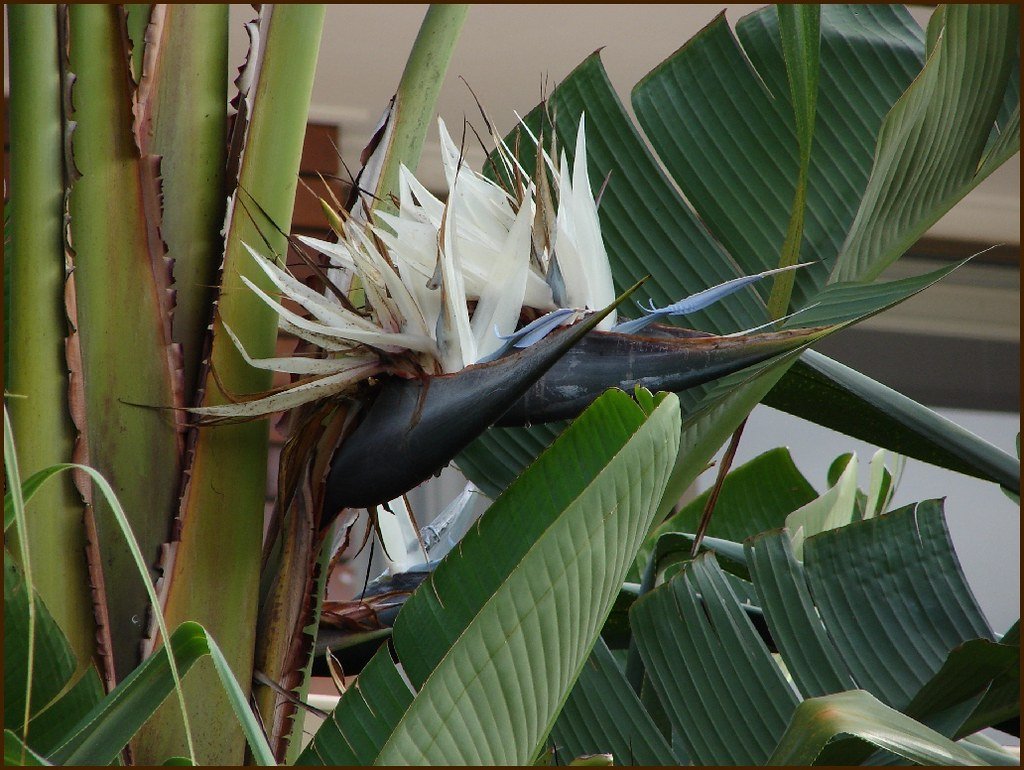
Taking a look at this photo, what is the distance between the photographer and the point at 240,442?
0.34 m

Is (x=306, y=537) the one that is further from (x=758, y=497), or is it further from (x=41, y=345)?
(x=758, y=497)

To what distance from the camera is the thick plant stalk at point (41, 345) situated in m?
0.32

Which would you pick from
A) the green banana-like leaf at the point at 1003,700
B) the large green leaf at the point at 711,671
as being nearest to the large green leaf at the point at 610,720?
the large green leaf at the point at 711,671

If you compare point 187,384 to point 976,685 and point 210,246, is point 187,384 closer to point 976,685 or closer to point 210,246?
point 210,246

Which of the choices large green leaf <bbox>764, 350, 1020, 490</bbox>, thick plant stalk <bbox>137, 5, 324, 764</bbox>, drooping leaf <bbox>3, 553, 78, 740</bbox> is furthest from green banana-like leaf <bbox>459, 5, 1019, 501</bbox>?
drooping leaf <bbox>3, 553, 78, 740</bbox>

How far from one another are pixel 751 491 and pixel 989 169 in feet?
0.89

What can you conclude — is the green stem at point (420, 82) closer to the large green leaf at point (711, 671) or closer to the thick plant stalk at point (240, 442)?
the thick plant stalk at point (240, 442)

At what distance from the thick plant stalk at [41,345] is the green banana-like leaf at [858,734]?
0.21 m

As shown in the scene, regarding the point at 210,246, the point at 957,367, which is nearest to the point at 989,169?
the point at 210,246

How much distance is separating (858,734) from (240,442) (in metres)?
0.21

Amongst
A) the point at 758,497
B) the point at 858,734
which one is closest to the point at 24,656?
the point at 858,734

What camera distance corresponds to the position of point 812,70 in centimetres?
33

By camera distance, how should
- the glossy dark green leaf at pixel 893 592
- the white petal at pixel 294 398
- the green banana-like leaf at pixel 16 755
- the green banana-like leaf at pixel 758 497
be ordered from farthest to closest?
1. the green banana-like leaf at pixel 758 497
2. the glossy dark green leaf at pixel 893 592
3. the white petal at pixel 294 398
4. the green banana-like leaf at pixel 16 755

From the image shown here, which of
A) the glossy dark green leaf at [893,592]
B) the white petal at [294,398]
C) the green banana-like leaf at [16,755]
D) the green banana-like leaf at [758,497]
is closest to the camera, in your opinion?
the green banana-like leaf at [16,755]
